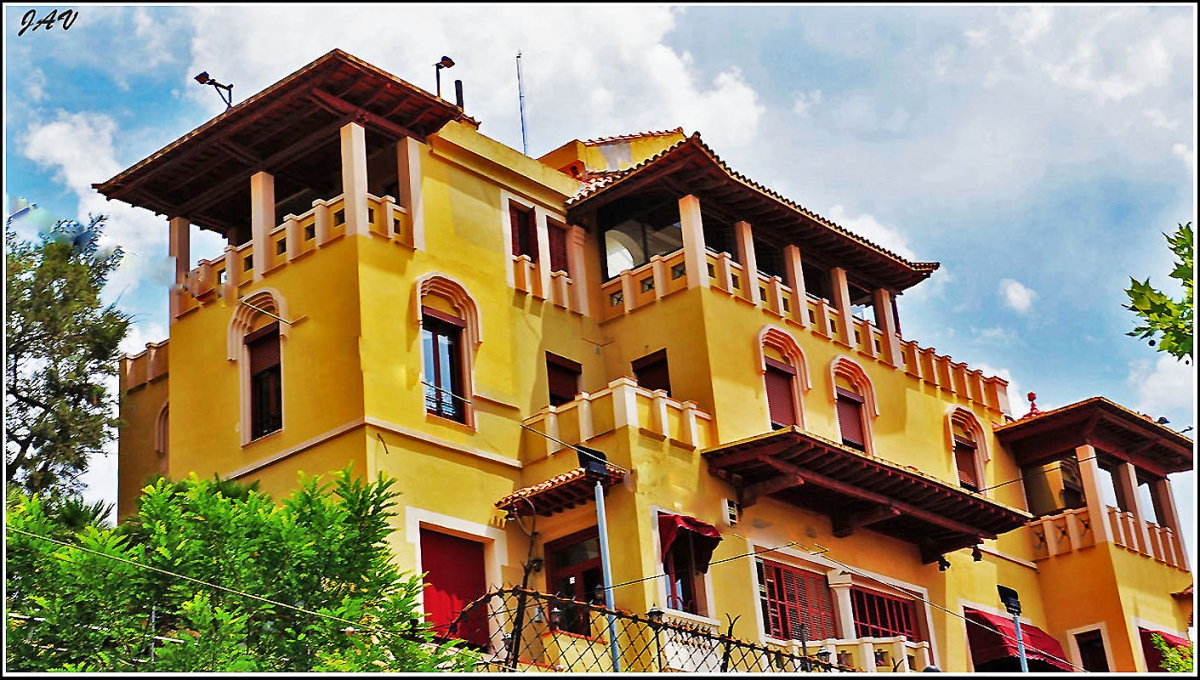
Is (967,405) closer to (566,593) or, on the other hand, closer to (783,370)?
(783,370)

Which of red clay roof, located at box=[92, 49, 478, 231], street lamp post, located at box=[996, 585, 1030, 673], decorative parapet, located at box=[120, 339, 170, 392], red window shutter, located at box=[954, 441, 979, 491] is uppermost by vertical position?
red clay roof, located at box=[92, 49, 478, 231]

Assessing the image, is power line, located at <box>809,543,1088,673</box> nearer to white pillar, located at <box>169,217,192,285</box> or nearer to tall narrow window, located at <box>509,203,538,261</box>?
tall narrow window, located at <box>509,203,538,261</box>

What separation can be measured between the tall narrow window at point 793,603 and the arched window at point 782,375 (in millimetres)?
2788

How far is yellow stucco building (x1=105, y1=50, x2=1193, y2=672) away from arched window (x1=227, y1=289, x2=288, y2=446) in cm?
5

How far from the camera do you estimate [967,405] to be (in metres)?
32.5

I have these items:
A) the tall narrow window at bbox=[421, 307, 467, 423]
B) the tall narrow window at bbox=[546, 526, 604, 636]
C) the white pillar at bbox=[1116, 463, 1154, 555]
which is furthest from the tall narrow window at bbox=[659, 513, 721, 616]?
the white pillar at bbox=[1116, 463, 1154, 555]

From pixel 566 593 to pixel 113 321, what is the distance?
8469 mm

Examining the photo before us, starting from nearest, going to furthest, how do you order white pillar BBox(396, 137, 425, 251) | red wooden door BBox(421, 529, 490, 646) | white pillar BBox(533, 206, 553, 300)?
red wooden door BBox(421, 529, 490, 646), white pillar BBox(396, 137, 425, 251), white pillar BBox(533, 206, 553, 300)

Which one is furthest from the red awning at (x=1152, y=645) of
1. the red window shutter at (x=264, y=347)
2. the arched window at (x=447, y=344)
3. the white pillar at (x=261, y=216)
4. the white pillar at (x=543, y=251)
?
the white pillar at (x=261, y=216)

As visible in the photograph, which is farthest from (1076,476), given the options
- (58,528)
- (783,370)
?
(58,528)

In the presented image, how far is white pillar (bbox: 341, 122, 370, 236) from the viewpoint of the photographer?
81.5 feet

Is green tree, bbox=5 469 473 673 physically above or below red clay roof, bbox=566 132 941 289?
below

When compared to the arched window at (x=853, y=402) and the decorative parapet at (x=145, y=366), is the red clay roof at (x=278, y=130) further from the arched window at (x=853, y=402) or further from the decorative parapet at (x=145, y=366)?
the arched window at (x=853, y=402)

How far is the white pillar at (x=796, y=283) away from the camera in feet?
95.1
